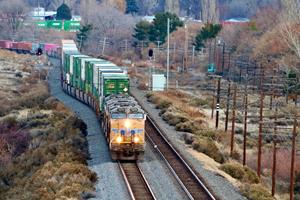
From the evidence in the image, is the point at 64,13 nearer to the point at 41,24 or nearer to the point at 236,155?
the point at 41,24

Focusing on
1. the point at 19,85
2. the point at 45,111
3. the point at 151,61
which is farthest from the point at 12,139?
the point at 151,61

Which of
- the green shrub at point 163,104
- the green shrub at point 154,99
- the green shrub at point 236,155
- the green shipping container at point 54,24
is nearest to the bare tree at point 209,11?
the green shipping container at point 54,24

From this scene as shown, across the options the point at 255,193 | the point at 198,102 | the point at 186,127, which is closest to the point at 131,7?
the point at 198,102

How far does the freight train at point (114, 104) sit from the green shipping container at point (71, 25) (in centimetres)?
9458

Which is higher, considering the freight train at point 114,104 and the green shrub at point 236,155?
the freight train at point 114,104

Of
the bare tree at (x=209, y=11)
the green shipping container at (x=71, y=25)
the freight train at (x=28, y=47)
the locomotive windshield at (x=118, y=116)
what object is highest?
the bare tree at (x=209, y=11)

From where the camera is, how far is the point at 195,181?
32.2 metres

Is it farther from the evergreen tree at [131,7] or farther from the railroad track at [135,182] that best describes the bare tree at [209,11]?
the railroad track at [135,182]

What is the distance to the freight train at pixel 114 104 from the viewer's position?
3559 cm

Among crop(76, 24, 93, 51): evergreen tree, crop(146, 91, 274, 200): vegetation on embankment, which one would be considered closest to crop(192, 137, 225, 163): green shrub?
crop(146, 91, 274, 200): vegetation on embankment

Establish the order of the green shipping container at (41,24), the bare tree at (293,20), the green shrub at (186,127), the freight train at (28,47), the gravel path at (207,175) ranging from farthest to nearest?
the green shipping container at (41,24) → the freight train at (28,47) → the bare tree at (293,20) → the green shrub at (186,127) → the gravel path at (207,175)

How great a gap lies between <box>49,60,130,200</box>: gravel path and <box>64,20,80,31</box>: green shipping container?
3926 inches

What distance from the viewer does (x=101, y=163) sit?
35.6m

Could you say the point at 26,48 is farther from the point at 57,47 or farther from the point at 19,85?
the point at 19,85
